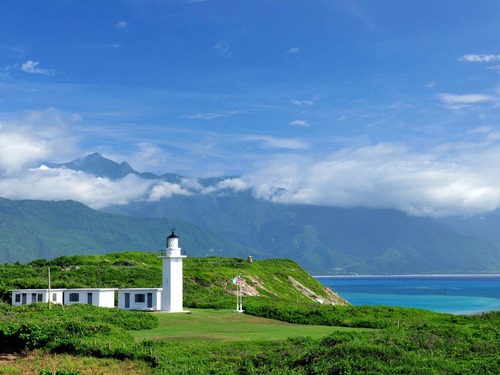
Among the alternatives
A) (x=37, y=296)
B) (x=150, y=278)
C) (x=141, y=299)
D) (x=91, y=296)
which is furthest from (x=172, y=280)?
(x=150, y=278)

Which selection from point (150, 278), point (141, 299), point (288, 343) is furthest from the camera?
point (150, 278)

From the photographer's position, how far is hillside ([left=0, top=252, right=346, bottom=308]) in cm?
5797

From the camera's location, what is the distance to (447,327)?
3503 cm

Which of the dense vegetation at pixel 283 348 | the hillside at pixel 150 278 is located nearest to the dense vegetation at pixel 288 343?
the dense vegetation at pixel 283 348

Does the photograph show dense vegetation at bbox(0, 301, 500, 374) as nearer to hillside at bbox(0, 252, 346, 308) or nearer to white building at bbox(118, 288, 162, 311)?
white building at bbox(118, 288, 162, 311)

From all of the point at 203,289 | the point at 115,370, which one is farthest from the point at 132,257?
the point at 115,370

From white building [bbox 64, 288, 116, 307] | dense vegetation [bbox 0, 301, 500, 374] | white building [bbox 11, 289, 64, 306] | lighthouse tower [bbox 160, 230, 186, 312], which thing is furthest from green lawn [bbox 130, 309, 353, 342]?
white building [bbox 11, 289, 64, 306]

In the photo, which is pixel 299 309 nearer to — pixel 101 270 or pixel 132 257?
pixel 101 270

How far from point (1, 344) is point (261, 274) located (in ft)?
180

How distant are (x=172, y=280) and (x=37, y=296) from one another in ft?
38.2

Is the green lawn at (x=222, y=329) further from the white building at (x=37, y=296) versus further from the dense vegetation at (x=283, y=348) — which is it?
the white building at (x=37, y=296)

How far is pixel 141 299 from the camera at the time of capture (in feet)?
166

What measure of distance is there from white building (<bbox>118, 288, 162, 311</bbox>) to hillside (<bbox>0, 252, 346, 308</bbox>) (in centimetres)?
446

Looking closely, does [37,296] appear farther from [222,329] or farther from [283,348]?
[283,348]
